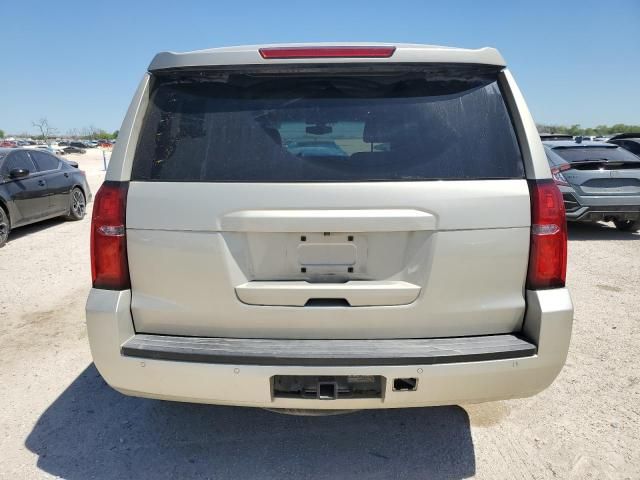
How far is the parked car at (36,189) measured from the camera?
786cm

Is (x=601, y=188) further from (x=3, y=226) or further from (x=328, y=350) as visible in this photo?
(x=3, y=226)

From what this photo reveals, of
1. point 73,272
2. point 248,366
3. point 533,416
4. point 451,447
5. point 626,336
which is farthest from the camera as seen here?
point 73,272

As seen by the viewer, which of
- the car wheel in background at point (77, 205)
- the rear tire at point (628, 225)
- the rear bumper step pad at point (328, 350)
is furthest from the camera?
the car wheel in background at point (77, 205)

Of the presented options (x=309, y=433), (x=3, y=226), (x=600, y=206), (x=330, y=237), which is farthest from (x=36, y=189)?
(x=600, y=206)

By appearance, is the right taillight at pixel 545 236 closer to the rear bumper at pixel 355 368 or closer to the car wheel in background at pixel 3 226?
the rear bumper at pixel 355 368

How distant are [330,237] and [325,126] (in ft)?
1.76

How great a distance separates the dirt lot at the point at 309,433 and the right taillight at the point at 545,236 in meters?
1.12

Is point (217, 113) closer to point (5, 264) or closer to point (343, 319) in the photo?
point (343, 319)

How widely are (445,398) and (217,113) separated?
168 cm

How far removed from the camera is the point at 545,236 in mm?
2096

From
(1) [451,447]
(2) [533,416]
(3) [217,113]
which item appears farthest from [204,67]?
(2) [533,416]

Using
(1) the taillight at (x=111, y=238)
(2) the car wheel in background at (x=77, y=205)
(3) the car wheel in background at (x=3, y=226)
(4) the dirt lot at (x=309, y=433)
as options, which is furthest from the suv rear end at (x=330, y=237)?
(2) the car wheel in background at (x=77, y=205)

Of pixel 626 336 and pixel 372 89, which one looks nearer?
pixel 372 89

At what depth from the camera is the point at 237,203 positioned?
204 centimetres
